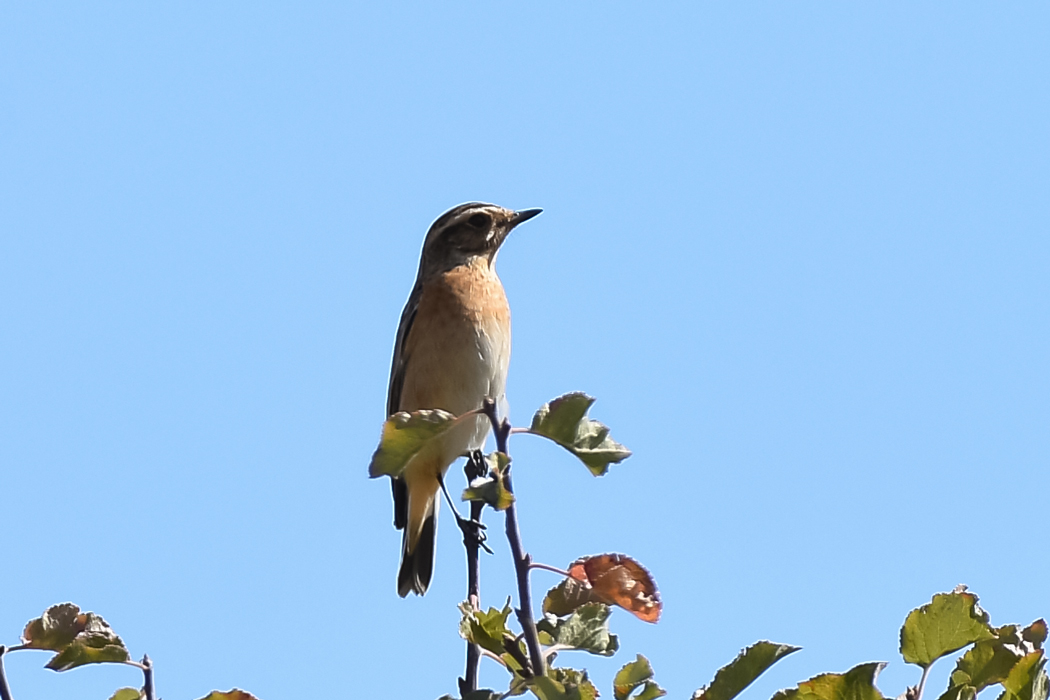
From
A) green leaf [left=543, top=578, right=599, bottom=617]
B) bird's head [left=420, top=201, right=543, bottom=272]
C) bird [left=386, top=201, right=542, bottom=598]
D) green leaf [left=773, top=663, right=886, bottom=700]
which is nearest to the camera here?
green leaf [left=773, top=663, right=886, bottom=700]

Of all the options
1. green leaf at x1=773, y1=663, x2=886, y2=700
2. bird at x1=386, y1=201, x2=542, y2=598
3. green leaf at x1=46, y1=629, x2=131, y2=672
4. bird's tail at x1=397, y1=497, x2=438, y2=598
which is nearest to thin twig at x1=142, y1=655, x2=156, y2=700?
green leaf at x1=46, y1=629, x2=131, y2=672

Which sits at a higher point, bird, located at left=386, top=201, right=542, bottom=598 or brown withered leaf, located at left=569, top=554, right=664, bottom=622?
bird, located at left=386, top=201, right=542, bottom=598

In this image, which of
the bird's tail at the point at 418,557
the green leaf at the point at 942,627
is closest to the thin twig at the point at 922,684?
the green leaf at the point at 942,627

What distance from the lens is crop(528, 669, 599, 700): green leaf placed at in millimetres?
2748

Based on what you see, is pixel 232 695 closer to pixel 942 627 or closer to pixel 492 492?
pixel 492 492

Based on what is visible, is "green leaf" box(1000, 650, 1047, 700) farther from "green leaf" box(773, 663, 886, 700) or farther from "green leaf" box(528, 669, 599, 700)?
"green leaf" box(528, 669, 599, 700)

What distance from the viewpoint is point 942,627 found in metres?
2.92

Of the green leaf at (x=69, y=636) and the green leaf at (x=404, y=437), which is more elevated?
the green leaf at (x=404, y=437)

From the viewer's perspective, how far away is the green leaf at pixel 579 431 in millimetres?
3047

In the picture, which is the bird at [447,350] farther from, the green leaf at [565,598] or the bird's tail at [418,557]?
the green leaf at [565,598]

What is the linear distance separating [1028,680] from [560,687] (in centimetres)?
100

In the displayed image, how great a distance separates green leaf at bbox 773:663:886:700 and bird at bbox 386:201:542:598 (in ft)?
16.8

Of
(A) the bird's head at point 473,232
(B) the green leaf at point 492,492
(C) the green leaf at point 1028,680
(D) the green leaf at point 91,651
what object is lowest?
(C) the green leaf at point 1028,680

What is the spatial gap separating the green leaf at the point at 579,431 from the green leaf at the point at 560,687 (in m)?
0.49
